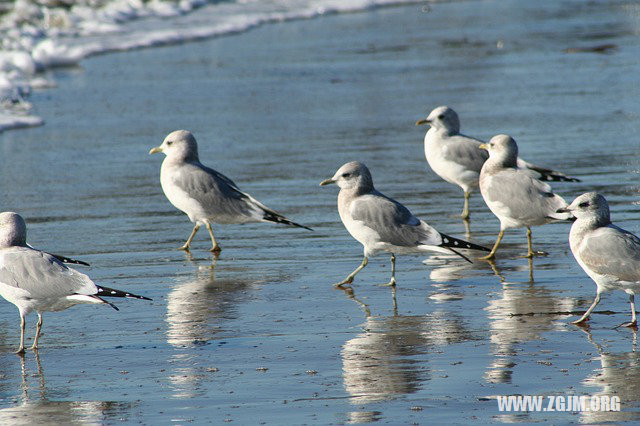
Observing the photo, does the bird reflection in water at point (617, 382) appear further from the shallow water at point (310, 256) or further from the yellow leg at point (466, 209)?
the yellow leg at point (466, 209)

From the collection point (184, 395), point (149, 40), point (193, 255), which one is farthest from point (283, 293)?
point (149, 40)

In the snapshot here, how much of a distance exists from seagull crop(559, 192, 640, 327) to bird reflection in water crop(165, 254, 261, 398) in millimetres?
2341

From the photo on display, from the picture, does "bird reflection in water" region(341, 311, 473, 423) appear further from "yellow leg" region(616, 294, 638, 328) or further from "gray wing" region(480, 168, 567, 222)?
"gray wing" region(480, 168, 567, 222)

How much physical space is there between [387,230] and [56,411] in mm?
3394

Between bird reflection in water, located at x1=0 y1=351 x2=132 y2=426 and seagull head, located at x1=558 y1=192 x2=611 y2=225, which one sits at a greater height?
seagull head, located at x1=558 y1=192 x2=611 y2=225

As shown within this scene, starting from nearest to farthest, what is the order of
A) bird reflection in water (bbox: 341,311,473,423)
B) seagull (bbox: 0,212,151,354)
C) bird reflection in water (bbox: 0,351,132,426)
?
bird reflection in water (bbox: 0,351,132,426), bird reflection in water (bbox: 341,311,473,423), seagull (bbox: 0,212,151,354)

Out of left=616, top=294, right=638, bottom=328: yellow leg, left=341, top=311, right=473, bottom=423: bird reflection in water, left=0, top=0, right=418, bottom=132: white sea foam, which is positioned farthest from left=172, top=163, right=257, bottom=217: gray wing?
left=0, top=0, right=418, bottom=132: white sea foam

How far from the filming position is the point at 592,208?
745 cm

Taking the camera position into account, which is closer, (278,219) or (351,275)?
(351,275)

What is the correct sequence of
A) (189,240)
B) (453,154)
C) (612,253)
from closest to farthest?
(612,253)
(189,240)
(453,154)

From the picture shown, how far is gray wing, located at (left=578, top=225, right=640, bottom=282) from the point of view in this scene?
23.1ft

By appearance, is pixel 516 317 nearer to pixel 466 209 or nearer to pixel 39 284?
pixel 39 284

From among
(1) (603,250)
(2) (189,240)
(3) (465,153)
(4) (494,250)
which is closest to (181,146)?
(2) (189,240)

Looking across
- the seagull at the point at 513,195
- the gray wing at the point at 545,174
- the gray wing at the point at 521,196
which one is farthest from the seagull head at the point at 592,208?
the gray wing at the point at 545,174
